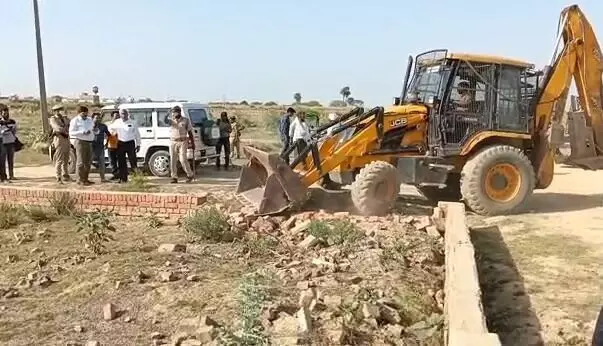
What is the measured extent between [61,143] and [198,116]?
3265 mm

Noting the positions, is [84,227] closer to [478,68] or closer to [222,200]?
[222,200]

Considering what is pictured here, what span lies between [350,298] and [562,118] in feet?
24.9

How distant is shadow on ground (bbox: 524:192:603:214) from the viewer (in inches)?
435

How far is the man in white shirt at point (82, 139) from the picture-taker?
12289 mm

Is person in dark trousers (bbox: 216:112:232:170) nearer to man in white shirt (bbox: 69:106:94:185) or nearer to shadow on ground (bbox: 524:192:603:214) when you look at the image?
man in white shirt (bbox: 69:106:94:185)

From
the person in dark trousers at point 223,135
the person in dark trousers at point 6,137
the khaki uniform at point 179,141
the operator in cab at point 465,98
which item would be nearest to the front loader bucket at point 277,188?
the operator in cab at point 465,98

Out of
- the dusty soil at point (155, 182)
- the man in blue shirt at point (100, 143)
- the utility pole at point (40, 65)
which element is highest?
the utility pole at point (40, 65)

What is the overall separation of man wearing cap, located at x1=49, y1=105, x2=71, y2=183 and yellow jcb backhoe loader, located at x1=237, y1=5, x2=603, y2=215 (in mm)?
4106

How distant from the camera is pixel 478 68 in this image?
10375 millimetres

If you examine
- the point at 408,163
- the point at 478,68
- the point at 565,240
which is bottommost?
the point at 565,240

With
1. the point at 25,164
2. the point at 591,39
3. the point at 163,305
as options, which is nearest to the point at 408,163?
the point at 591,39

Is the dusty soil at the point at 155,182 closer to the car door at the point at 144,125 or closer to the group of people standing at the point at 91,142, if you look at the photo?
the group of people standing at the point at 91,142

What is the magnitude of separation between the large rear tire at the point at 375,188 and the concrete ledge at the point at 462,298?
1.92 m

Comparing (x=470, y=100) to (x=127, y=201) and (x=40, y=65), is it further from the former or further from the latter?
(x=40, y=65)
